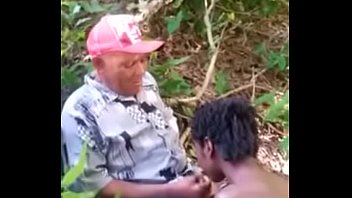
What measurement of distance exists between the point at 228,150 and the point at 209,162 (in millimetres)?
32

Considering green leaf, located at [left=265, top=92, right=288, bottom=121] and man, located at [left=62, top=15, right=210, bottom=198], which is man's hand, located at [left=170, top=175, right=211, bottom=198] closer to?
man, located at [left=62, top=15, right=210, bottom=198]

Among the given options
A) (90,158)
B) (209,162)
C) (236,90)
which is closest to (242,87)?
(236,90)

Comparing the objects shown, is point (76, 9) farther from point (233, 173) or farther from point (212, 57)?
point (233, 173)

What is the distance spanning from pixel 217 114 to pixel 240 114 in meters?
0.03

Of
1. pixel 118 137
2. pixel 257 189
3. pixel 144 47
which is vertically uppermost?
pixel 144 47

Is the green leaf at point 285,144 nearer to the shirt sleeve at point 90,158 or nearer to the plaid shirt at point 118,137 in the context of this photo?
the plaid shirt at point 118,137

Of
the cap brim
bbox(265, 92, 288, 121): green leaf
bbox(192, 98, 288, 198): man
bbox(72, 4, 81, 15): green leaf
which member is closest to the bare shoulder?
Result: bbox(192, 98, 288, 198): man

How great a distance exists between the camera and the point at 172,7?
3.31 ft

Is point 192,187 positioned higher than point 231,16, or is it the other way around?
point 231,16

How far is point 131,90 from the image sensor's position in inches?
39.1

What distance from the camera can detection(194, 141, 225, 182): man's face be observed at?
1.00 meters

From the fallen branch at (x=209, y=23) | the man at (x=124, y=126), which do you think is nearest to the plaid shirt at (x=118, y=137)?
the man at (x=124, y=126)
